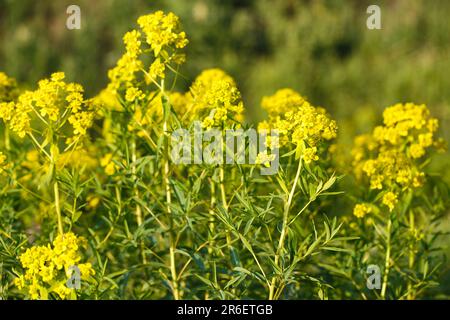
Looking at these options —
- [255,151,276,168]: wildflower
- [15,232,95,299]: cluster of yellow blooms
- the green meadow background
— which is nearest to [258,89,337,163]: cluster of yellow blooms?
[255,151,276,168]: wildflower

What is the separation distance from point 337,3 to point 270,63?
7.14ft

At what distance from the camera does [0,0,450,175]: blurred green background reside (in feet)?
39.3

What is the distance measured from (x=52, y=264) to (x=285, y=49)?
10.2 m

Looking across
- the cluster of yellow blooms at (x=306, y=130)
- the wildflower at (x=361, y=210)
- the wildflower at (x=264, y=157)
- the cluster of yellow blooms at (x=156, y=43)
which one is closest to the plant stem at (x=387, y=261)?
the wildflower at (x=361, y=210)

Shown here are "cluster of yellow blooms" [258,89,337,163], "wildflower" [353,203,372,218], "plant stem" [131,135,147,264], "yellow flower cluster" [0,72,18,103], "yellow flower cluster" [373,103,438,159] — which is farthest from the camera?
"yellow flower cluster" [0,72,18,103]

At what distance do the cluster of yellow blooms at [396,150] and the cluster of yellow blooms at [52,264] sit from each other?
1.22m

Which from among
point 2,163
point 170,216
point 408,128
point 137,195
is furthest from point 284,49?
point 2,163

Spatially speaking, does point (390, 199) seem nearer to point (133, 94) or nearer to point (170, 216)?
point (170, 216)

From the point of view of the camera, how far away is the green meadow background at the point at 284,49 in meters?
12.0

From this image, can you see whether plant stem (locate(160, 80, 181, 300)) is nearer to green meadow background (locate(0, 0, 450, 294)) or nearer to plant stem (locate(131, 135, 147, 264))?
plant stem (locate(131, 135, 147, 264))

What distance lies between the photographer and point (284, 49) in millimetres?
12805

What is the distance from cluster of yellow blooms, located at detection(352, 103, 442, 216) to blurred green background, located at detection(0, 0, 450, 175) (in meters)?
7.25

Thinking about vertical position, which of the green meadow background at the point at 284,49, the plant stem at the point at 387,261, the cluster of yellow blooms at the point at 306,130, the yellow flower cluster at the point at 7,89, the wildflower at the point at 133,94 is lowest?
the plant stem at the point at 387,261

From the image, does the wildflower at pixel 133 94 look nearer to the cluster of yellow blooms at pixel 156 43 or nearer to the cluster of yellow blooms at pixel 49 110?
the cluster of yellow blooms at pixel 156 43
